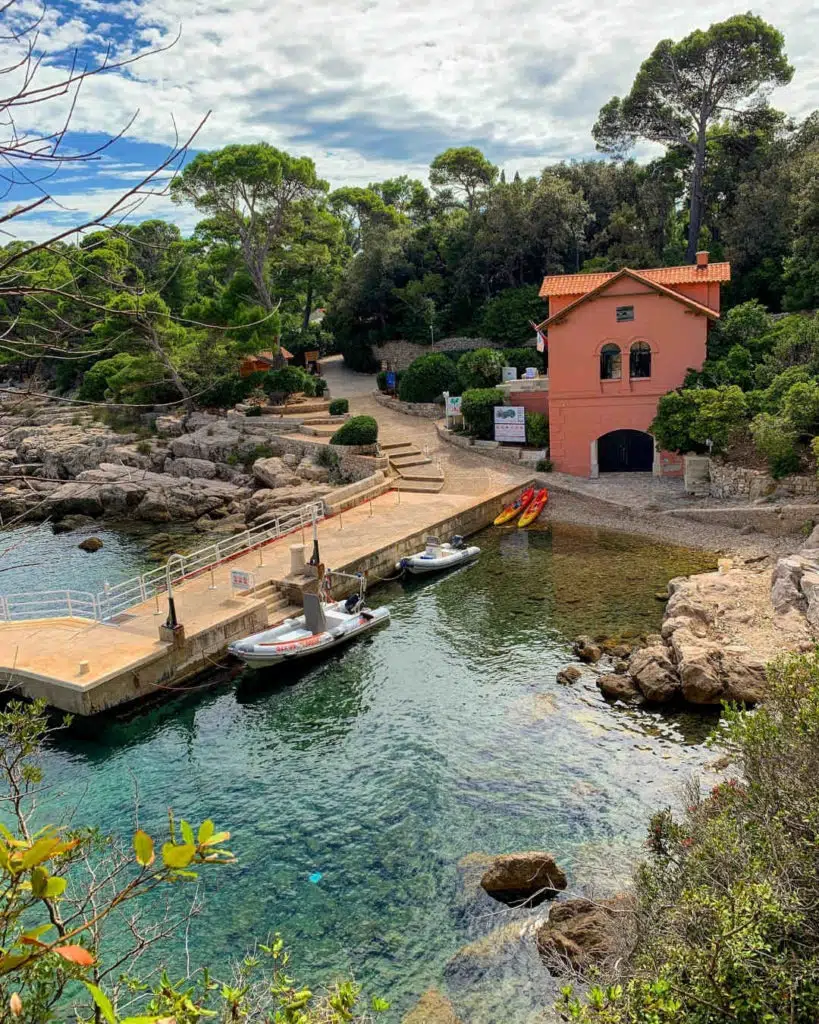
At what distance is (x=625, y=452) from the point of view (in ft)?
110

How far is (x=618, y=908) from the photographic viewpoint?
10.7 meters

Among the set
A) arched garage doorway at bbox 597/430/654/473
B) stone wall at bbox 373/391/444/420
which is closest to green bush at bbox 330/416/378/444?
stone wall at bbox 373/391/444/420

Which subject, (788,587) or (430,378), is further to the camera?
(430,378)

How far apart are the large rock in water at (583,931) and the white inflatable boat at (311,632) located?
9954 millimetres

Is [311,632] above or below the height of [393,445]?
below

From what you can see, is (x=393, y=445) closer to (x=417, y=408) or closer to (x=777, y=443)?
(x=417, y=408)

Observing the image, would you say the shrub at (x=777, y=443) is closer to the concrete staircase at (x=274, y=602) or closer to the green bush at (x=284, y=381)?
the concrete staircase at (x=274, y=602)

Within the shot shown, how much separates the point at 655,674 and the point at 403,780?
6.15m

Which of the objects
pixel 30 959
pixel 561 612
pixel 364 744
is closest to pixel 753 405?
pixel 561 612

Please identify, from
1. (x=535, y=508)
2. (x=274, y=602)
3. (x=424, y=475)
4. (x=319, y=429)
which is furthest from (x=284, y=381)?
(x=274, y=602)

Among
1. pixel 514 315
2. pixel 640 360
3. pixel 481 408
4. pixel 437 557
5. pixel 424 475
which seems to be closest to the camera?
pixel 437 557

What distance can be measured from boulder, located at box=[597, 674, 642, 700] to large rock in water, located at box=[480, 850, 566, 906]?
232 inches

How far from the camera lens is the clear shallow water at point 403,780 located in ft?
38.1

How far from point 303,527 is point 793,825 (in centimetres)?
2186
